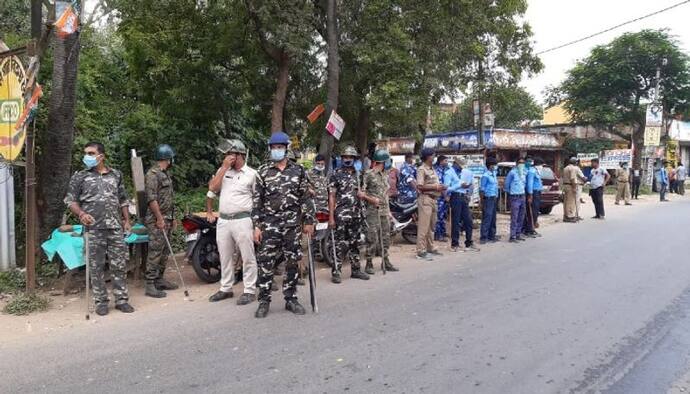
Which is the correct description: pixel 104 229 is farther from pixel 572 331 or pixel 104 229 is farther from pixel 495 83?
pixel 495 83

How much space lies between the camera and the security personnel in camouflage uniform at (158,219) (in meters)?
6.30

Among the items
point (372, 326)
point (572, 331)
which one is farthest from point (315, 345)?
point (572, 331)

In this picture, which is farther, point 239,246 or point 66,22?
point 239,246

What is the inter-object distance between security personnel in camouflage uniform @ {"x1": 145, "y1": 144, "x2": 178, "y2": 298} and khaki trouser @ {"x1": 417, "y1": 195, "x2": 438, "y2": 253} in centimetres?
406

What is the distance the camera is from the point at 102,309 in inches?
217

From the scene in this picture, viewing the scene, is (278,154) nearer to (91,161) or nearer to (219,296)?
(219,296)

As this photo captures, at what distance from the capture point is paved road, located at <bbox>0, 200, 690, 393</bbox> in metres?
3.80

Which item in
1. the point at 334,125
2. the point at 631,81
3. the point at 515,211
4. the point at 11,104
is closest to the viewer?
the point at 11,104

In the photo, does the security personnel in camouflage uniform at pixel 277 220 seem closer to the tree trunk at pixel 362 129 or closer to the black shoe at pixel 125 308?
the black shoe at pixel 125 308

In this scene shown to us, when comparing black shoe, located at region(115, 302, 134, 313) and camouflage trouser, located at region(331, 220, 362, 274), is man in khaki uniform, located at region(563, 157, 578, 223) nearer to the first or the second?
camouflage trouser, located at region(331, 220, 362, 274)

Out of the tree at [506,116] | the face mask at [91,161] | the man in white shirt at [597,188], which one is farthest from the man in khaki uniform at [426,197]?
the tree at [506,116]

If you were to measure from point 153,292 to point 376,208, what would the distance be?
325 cm

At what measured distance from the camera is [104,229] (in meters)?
5.63

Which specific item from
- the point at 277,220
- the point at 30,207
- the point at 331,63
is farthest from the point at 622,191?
the point at 30,207
